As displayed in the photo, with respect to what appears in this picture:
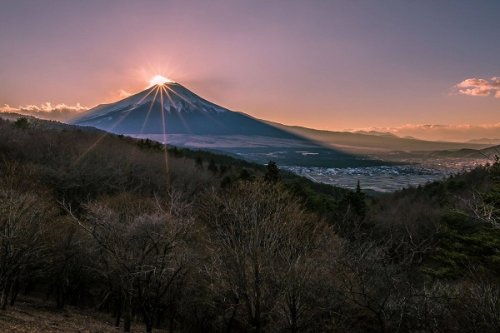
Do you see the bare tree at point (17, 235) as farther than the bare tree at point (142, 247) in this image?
Yes

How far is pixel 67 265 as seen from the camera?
26.1m

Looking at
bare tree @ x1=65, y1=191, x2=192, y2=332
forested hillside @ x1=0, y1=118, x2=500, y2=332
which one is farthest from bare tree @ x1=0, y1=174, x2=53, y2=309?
bare tree @ x1=65, y1=191, x2=192, y2=332

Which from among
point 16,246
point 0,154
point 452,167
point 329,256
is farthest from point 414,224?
point 452,167

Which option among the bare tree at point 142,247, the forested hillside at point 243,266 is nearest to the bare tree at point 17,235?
the forested hillside at point 243,266

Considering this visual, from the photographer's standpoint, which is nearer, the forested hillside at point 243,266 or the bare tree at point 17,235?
the forested hillside at point 243,266

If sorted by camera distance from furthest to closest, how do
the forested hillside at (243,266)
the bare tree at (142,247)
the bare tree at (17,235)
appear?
1. the bare tree at (17,235)
2. the bare tree at (142,247)
3. the forested hillside at (243,266)

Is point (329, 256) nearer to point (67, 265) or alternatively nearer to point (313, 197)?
point (67, 265)

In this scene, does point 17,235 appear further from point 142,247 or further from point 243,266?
point 243,266

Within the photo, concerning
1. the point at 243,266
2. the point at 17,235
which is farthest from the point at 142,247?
the point at 17,235

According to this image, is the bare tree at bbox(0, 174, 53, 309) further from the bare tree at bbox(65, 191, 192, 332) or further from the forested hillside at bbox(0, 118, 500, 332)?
the bare tree at bbox(65, 191, 192, 332)

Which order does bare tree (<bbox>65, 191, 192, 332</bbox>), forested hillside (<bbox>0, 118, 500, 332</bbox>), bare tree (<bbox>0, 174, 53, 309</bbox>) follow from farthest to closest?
bare tree (<bbox>0, 174, 53, 309</bbox>) < bare tree (<bbox>65, 191, 192, 332</bbox>) < forested hillside (<bbox>0, 118, 500, 332</bbox>)

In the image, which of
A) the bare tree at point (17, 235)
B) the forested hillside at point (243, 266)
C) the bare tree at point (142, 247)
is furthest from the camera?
the bare tree at point (17, 235)

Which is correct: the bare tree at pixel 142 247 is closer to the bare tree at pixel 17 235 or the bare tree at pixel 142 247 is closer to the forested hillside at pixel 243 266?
the forested hillside at pixel 243 266

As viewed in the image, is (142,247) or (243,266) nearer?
(243,266)
